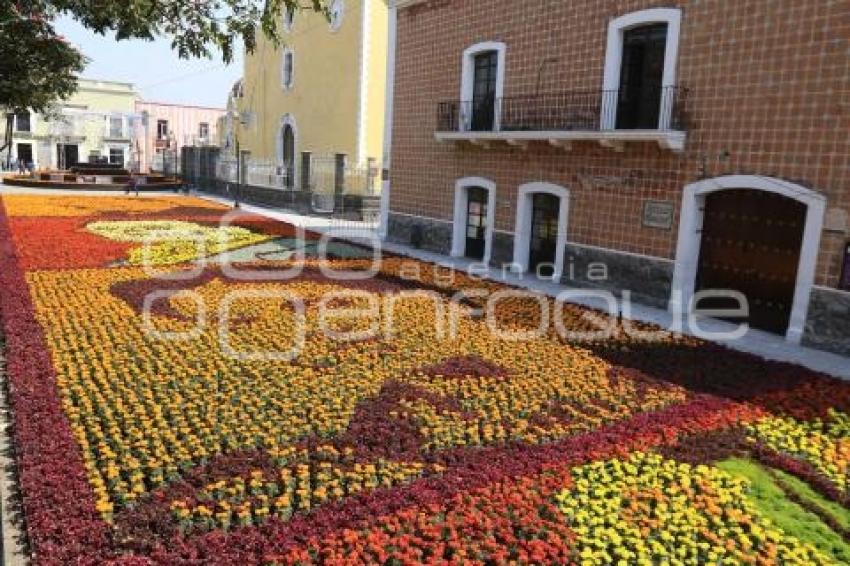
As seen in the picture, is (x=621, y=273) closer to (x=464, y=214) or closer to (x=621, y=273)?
(x=621, y=273)

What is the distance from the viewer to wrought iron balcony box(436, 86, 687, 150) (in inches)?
494

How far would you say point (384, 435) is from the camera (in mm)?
6629

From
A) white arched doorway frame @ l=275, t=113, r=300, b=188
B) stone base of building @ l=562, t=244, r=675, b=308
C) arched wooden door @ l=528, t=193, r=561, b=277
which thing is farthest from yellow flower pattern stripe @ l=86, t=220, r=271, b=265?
white arched doorway frame @ l=275, t=113, r=300, b=188

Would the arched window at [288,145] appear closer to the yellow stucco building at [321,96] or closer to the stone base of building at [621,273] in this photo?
the yellow stucco building at [321,96]

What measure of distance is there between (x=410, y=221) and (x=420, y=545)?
640 inches

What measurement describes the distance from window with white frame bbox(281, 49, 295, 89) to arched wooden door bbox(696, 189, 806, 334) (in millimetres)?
29375

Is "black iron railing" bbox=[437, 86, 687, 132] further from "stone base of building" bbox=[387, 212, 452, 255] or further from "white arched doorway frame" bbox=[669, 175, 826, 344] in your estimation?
"stone base of building" bbox=[387, 212, 452, 255]

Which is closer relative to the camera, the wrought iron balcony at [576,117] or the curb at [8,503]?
the curb at [8,503]

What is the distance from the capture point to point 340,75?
3247 cm

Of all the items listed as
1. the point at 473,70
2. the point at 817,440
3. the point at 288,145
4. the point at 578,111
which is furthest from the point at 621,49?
the point at 288,145

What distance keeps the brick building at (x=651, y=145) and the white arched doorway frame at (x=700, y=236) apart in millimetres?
24

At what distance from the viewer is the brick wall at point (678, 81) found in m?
10.5

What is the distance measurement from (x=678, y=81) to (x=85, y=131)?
58.4m

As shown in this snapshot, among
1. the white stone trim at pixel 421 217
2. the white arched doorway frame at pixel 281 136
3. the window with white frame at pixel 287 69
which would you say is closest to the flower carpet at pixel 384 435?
the white stone trim at pixel 421 217
